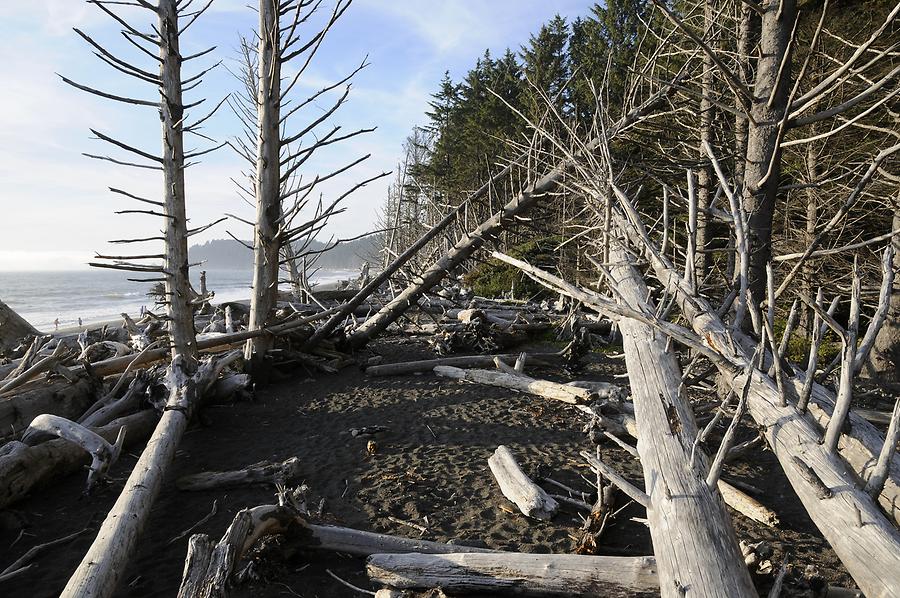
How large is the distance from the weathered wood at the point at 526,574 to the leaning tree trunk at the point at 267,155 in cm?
506

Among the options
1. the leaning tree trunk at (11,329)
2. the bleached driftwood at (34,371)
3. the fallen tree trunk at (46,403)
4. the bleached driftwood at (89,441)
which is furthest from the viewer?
the leaning tree trunk at (11,329)

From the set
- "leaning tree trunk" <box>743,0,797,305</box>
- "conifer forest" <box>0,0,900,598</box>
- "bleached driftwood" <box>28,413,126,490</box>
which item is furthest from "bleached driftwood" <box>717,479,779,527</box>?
"bleached driftwood" <box>28,413,126,490</box>

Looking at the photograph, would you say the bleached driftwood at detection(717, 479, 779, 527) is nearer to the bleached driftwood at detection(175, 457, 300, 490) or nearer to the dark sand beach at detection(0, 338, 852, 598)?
the dark sand beach at detection(0, 338, 852, 598)

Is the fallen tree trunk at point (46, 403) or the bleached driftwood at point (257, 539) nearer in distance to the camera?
the bleached driftwood at point (257, 539)

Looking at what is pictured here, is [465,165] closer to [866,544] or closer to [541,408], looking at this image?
[541,408]

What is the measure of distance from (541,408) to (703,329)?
257cm

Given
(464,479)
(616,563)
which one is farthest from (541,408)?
(616,563)

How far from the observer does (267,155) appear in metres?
6.70

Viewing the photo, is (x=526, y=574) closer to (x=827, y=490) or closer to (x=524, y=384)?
(x=827, y=490)

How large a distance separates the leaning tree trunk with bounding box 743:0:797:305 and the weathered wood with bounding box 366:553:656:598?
3.10m

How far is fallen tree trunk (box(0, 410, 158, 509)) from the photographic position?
3756 millimetres

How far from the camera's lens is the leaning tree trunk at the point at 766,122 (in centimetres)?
456

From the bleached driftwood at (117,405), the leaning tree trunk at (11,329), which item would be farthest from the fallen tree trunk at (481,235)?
the leaning tree trunk at (11,329)

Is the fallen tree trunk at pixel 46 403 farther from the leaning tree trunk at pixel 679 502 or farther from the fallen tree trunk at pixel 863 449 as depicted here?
the fallen tree trunk at pixel 863 449
